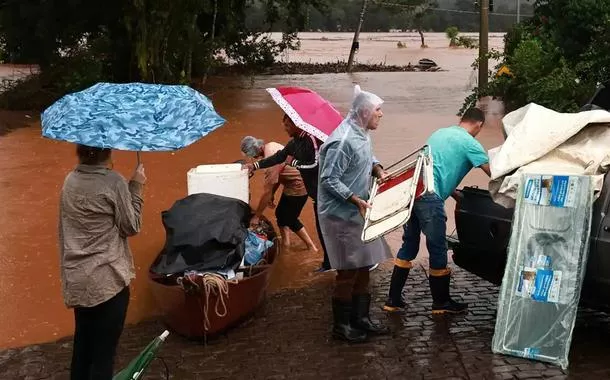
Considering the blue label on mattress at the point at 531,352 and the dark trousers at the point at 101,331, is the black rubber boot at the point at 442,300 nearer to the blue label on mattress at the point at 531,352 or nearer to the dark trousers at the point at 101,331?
the blue label on mattress at the point at 531,352

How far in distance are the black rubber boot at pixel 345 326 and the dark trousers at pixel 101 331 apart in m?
1.94

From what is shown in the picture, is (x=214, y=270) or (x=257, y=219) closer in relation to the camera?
(x=214, y=270)

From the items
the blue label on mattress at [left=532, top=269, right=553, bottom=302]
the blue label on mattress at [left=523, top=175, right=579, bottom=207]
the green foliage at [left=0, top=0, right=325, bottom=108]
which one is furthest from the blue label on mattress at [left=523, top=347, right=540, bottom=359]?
the green foliage at [left=0, top=0, right=325, bottom=108]

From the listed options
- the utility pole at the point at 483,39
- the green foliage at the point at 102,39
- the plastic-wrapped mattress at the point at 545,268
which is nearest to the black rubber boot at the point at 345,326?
the plastic-wrapped mattress at the point at 545,268

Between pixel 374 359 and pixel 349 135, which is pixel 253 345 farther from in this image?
pixel 349 135

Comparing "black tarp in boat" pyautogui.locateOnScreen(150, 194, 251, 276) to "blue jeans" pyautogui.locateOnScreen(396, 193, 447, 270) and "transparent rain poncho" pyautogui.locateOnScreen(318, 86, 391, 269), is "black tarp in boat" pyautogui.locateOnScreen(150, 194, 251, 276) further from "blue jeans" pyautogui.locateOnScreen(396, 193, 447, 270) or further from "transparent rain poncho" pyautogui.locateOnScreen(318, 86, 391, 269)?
"blue jeans" pyautogui.locateOnScreen(396, 193, 447, 270)

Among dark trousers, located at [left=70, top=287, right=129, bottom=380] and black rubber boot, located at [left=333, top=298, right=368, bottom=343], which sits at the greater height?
dark trousers, located at [left=70, top=287, right=129, bottom=380]

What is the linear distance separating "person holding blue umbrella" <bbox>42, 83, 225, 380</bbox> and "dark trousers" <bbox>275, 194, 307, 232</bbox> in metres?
3.63

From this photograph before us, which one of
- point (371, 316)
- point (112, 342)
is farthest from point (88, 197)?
point (371, 316)

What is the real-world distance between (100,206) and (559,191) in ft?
9.56

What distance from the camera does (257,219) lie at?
295 inches

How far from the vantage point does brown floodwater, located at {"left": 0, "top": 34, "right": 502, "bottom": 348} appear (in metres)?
7.04

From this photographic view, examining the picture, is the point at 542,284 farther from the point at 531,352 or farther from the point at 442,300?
the point at 442,300

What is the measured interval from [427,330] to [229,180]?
8.04 ft
